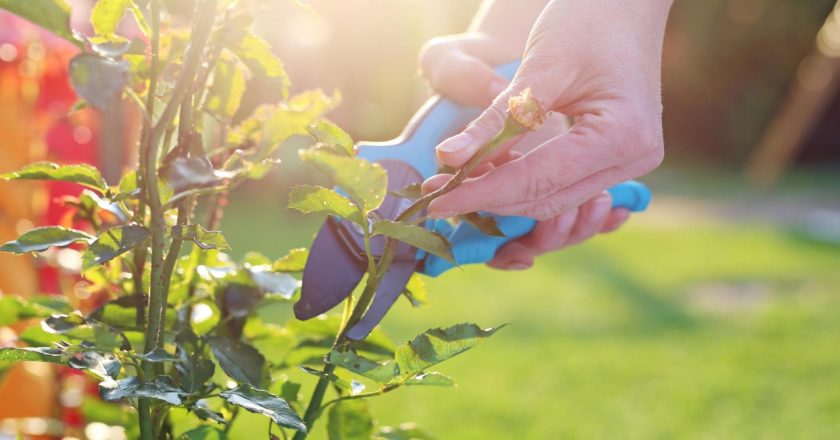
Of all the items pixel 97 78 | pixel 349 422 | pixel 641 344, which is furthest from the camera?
pixel 641 344

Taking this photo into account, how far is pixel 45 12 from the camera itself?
25.9 inches

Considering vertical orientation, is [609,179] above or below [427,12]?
above

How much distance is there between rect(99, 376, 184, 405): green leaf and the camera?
68cm

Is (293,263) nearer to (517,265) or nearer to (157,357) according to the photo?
(157,357)

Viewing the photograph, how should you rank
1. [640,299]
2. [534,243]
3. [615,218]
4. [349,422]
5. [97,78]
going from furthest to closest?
[640,299]
[615,218]
[534,243]
[349,422]
[97,78]

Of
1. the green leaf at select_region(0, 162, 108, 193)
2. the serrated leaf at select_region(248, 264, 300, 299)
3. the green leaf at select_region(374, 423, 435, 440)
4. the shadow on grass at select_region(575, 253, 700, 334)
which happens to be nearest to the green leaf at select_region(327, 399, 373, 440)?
the green leaf at select_region(374, 423, 435, 440)

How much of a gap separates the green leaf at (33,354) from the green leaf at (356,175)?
0.26 meters

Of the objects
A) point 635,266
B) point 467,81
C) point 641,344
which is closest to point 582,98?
point 467,81

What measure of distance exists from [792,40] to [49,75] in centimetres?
1127

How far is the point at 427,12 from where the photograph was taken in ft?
37.1

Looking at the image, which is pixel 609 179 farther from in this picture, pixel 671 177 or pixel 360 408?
pixel 671 177

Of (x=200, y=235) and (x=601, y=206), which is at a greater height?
(x=200, y=235)

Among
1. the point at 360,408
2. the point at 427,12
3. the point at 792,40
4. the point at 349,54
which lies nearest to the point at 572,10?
the point at 360,408

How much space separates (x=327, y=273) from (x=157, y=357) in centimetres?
21
